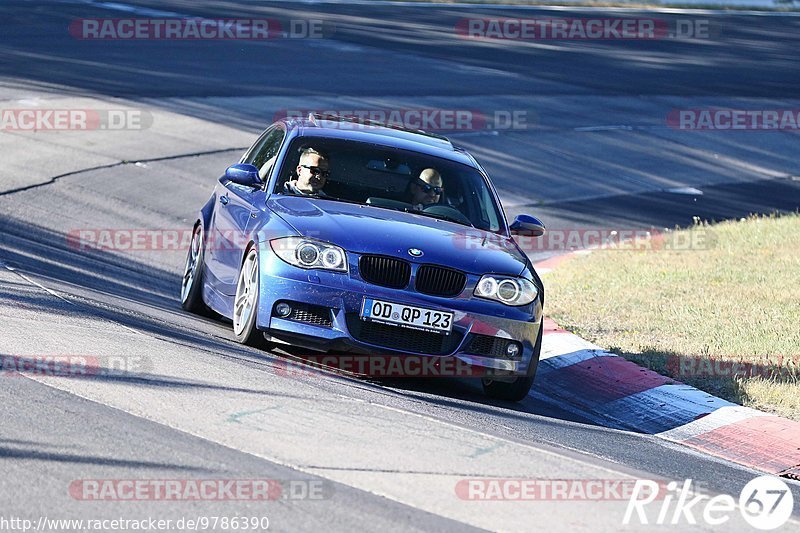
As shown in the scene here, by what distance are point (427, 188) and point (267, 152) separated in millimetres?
1366

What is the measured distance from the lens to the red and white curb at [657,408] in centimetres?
819

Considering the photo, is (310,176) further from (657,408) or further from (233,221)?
(657,408)

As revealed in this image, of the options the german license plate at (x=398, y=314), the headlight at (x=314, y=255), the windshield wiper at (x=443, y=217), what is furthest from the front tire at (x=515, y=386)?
the headlight at (x=314, y=255)

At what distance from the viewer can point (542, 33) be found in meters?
35.6

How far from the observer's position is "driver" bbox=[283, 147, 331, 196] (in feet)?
30.9

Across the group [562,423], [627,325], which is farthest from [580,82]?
[562,423]

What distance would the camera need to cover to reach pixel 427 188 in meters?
9.71

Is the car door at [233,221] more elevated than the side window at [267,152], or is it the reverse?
the side window at [267,152]

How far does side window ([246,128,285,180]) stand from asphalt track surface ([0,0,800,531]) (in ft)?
3.96

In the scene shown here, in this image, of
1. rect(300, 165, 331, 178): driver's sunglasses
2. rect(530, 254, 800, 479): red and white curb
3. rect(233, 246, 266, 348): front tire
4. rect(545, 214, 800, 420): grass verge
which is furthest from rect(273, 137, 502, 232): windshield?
rect(545, 214, 800, 420): grass verge

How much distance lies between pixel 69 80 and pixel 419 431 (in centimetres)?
1632

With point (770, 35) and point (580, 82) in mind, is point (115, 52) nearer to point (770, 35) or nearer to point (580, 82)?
point (580, 82)

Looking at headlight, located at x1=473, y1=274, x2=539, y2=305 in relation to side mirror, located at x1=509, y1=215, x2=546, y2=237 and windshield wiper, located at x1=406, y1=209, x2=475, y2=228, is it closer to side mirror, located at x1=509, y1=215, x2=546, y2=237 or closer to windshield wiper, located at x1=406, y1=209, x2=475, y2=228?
windshield wiper, located at x1=406, y1=209, x2=475, y2=228

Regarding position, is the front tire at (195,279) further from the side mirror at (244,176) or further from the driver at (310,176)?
the driver at (310,176)
